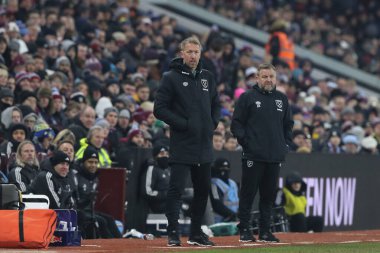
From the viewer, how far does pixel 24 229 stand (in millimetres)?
12984

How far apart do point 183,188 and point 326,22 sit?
2441 cm

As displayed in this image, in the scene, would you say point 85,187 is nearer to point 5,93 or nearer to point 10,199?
point 5,93

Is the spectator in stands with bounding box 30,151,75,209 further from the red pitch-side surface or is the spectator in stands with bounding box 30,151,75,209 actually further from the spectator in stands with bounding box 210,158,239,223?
the spectator in stands with bounding box 210,158,239,223

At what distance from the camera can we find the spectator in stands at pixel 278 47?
1145 inches

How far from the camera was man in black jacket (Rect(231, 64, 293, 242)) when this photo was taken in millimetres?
14641

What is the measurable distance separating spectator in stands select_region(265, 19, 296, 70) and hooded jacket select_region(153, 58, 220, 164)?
607 inches

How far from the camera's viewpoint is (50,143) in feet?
58.5

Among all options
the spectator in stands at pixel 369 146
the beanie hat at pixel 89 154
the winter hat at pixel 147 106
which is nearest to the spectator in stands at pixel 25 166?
the beanie hat at pixel 89 154

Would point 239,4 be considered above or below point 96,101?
above

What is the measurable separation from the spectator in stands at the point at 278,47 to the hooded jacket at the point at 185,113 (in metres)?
15.4

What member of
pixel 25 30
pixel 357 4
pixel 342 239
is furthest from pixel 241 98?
pixel 357 4

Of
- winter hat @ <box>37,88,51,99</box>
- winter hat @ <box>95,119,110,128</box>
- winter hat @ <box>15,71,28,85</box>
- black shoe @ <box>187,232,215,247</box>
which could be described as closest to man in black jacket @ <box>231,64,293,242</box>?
black shoe @ <box>187,232,215,247</box>

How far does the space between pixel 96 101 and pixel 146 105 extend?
106cm

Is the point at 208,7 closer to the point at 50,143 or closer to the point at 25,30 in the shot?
the point at 25,30
